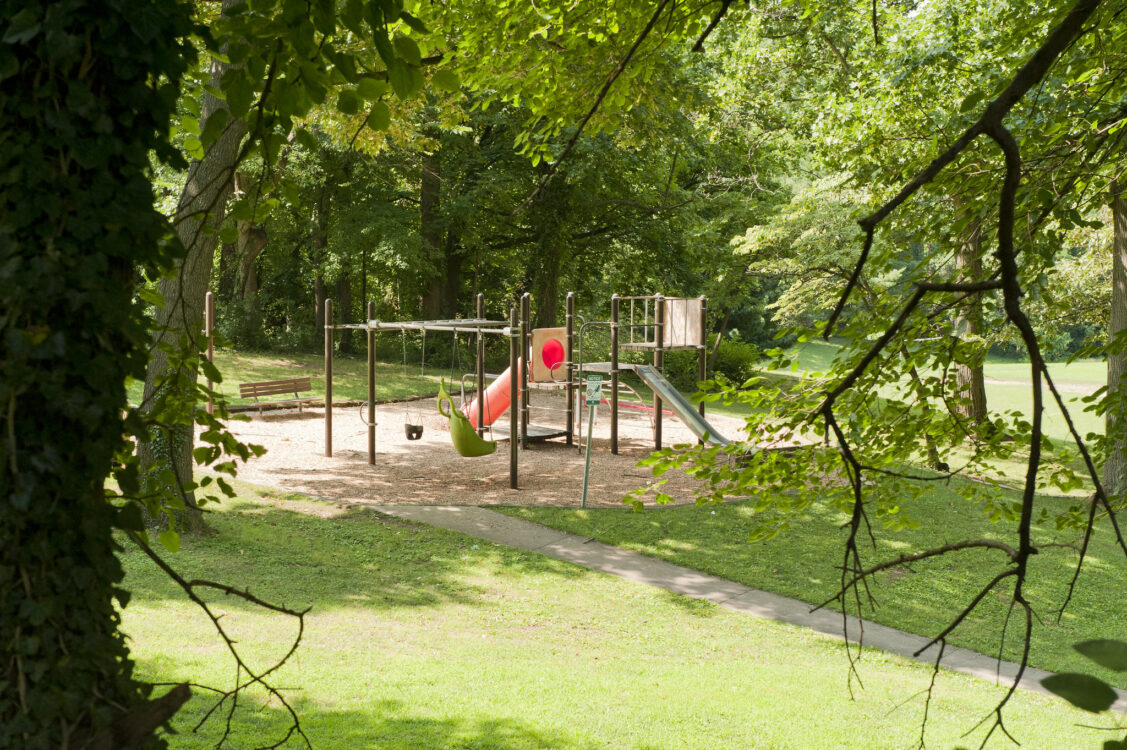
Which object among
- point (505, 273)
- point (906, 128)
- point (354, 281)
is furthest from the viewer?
point (354, 281)

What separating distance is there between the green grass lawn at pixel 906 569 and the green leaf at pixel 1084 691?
23.3 feet

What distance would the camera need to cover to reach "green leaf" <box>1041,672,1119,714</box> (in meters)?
0.91

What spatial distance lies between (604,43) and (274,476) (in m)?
8.58

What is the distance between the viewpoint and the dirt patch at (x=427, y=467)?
473 inches

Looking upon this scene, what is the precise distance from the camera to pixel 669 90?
809 centimetres

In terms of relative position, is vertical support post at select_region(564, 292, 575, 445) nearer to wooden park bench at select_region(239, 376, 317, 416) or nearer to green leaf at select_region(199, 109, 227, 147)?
wooden park bench at select_region(239, 376, 317, 416)

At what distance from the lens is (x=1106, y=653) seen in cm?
92

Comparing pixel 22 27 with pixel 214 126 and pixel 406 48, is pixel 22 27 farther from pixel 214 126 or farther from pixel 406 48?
pixel 406 48

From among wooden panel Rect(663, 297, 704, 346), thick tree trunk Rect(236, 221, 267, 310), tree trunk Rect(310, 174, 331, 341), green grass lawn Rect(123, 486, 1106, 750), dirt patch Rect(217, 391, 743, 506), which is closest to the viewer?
green grass lawn Rect(123, 486, 1106, 750)

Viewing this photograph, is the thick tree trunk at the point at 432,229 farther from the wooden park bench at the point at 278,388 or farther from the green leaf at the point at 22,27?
the green leaf at the point at 22,27

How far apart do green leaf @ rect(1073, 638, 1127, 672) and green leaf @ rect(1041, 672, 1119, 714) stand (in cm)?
2

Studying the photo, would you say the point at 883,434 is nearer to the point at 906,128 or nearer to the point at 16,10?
the point at 16,10

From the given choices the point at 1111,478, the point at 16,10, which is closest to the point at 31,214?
the point at 16,10

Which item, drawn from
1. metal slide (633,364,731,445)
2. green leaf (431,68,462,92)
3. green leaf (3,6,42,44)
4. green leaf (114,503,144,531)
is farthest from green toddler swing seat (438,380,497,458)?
→ green leaf (3,6,42,44)
